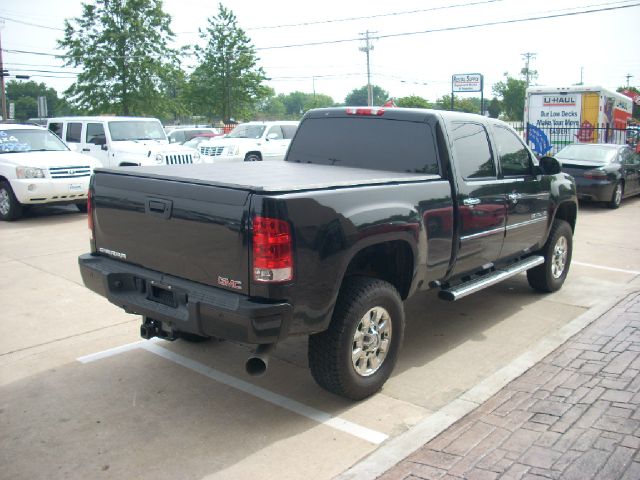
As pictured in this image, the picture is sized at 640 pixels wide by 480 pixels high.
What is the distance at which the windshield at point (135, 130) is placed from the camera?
14.6 meters

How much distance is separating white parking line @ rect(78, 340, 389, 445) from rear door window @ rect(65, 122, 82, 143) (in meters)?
11.0

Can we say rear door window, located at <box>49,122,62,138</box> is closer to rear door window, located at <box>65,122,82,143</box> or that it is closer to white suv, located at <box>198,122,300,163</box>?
rear door window, located at <box>65,122,82,143</box>

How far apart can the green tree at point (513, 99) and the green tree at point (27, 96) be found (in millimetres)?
61364

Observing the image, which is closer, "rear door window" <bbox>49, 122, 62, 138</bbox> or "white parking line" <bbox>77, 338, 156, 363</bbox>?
"white parking line" <bbox>77, 338, 156, 363</bbox>

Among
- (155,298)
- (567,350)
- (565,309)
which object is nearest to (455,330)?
(567,350)

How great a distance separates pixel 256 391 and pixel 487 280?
2318 millimetres

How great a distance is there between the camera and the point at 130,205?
4.23 m

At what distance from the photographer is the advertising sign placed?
79.7 ft

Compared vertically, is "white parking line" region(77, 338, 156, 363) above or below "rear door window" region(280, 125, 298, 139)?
below

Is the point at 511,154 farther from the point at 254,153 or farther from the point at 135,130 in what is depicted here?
the point at 254,153

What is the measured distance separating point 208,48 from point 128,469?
35926 millimetres

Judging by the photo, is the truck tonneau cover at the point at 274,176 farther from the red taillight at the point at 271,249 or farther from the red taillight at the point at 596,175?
the red taillight at the point at 596,175

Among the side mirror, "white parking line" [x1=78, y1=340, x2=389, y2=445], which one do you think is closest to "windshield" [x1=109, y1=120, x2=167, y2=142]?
"white parking line" [x1=78, y1=340, x2=389, y2=445]

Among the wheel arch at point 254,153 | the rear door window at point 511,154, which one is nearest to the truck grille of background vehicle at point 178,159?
the wheel arch at point 254,153
